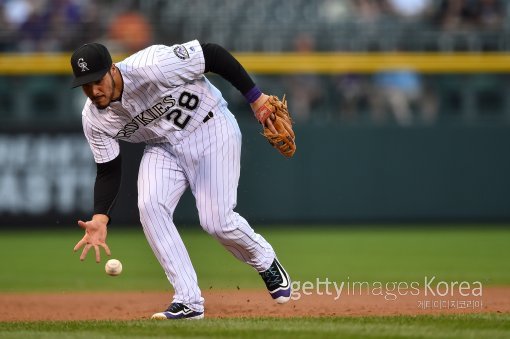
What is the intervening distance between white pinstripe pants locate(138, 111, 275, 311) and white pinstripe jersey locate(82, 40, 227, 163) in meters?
0.10

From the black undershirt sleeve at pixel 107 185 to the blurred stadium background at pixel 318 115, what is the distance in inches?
241

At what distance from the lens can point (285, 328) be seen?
542 centimetres

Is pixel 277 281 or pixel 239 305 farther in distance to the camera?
pixel 239 305

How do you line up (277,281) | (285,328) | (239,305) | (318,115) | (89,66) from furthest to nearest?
(318,115) < (239,305) < (277,281) < (89,66) < (285,328)

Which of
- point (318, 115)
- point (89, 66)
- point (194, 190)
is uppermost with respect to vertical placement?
point (89, 66)

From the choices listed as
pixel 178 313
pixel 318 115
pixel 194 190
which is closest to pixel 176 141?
pixel 194 190

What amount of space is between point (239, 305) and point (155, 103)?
1809 mm

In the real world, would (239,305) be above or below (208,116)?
below

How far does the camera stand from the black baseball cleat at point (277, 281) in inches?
253

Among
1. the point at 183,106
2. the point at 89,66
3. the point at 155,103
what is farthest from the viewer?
the point at 183,106

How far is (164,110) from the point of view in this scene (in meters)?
6.02

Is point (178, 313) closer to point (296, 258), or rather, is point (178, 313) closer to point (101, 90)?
point (101, 90)

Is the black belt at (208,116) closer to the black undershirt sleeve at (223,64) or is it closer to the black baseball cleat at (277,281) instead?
the black undershirt sleeve at (223,64)

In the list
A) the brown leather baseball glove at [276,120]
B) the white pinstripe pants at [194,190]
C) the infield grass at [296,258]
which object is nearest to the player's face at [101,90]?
the white pinstripe pants at [194,190]
